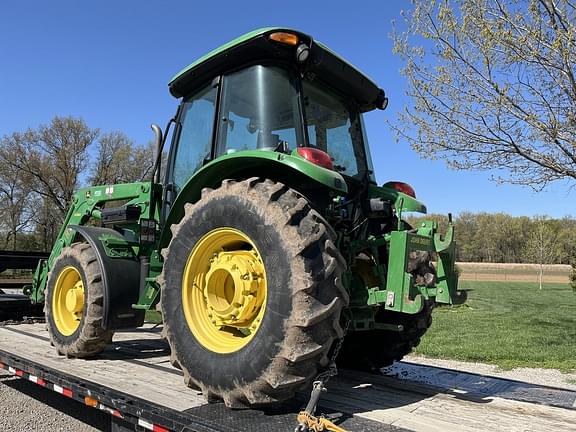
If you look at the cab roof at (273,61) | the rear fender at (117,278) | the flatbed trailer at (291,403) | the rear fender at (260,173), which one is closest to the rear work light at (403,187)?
the cab roof at (273,61)

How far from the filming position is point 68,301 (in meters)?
5.25

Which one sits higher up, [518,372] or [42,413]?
[518,372]

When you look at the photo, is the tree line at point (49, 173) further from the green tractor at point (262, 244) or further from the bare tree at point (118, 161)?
the green tractor at point (262, 244)

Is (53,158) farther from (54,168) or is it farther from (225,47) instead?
(225,47)

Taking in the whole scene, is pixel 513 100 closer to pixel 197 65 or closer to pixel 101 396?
pixel 197 65

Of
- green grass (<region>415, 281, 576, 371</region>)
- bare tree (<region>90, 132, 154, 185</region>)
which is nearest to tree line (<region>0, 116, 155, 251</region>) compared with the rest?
bare tree (<region>90, 132, 154, 185</region>)

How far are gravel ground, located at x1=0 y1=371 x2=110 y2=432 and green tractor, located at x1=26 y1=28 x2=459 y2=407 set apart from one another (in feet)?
2.22

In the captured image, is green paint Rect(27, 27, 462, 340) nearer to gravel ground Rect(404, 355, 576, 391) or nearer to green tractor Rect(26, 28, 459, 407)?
green tractor Rect(26, 28, 459, 407)

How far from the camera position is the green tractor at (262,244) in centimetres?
306

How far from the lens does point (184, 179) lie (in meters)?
4.81

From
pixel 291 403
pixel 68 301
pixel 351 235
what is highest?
pixel 351 235

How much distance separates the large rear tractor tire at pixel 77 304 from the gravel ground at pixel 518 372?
426 cm

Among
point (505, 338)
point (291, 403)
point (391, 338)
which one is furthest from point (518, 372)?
point (291, 403)

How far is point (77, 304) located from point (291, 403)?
2.82 metres
